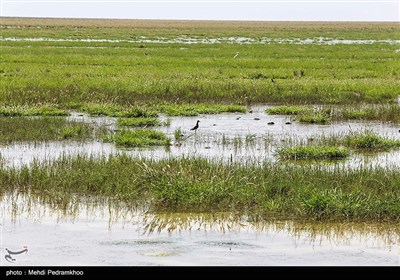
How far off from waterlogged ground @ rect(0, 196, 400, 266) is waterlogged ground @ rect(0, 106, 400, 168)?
3.20m

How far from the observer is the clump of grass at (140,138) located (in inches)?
664

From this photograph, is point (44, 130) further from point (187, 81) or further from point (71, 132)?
point (187, 81)

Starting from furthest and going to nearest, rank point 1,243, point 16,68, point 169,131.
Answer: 1. point 16,68
2. point 169,131
3. point 1,243

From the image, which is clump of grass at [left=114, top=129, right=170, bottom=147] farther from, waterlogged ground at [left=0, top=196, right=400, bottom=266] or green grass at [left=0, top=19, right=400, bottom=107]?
waterlogged ground at [left=0, top=196, right=400, bottom=266]

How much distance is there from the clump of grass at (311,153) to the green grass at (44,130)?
445cm

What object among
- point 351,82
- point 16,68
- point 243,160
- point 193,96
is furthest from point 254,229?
point 16,68

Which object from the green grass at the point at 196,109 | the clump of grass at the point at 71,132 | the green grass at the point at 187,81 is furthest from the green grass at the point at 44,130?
the green grass at the point at 196,109

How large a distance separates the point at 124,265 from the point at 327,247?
96.2 inches

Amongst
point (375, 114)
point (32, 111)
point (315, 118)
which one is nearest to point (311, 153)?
point (315, 118)

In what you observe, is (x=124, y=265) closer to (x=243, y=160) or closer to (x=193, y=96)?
(x=243, y=160)

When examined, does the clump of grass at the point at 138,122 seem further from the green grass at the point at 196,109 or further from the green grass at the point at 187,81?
the green grass at the point at 187,81

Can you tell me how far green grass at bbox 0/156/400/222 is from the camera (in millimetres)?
10555

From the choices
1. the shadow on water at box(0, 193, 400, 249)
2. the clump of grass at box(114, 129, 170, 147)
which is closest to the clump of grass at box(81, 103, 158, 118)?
the clump of grass at box(114, 129, 170, 147)
